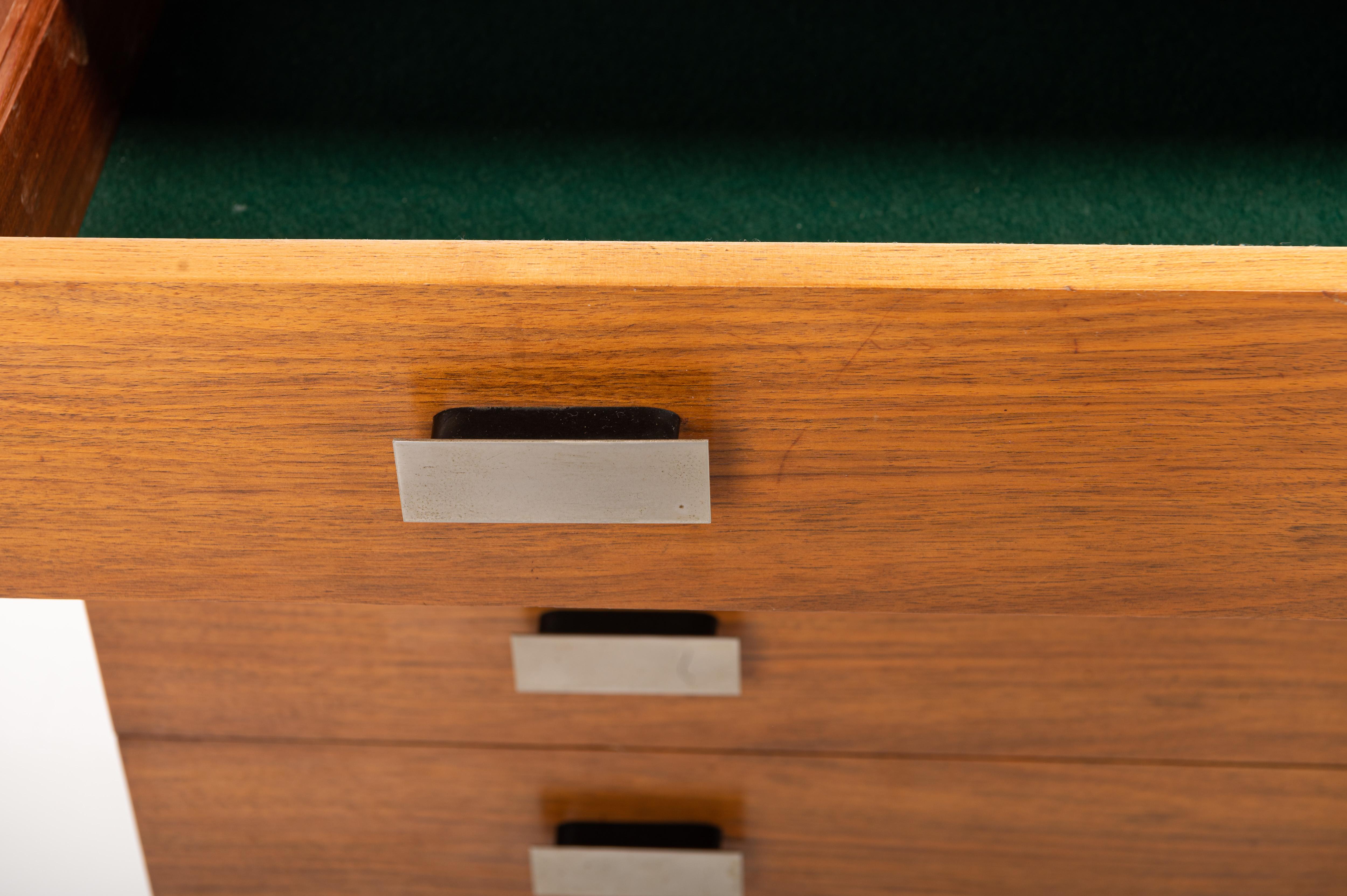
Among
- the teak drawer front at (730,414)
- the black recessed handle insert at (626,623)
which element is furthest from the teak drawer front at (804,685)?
the teak drawer front at (730,414)

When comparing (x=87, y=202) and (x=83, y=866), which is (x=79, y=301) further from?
(x=83, y=866)

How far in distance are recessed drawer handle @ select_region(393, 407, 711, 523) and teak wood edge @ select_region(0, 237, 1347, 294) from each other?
5 centimetres

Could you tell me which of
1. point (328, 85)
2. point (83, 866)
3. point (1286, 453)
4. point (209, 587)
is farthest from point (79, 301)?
point (83, 866)

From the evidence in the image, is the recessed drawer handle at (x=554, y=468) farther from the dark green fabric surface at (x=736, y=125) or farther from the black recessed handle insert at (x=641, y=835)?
the black recessed handle insert at (x=641, y=835)

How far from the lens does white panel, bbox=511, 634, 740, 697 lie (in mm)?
505

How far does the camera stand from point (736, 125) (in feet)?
1.66

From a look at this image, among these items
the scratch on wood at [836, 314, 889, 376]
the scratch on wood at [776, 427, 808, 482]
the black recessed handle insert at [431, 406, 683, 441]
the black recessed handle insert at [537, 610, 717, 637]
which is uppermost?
the scratch on wood at [836, 314, 889, 376]

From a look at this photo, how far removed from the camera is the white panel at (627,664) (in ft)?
1.66

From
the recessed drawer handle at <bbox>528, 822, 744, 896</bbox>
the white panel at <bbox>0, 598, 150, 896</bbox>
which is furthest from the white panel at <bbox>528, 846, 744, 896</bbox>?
the white panel at <bbox>0, 598, 150, 896</bbox>

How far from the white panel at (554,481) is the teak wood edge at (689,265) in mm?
53

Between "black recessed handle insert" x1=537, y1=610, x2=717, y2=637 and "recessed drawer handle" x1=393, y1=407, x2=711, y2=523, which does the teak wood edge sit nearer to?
"recessed drawer handle" x1=393, y1=407, x2=711, y2=523

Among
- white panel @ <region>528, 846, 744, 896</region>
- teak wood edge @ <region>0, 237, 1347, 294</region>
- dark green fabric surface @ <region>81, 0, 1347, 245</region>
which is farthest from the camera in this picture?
white panel @ <region>528, 846, 744, 896</region>

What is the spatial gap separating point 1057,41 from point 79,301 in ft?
1.45

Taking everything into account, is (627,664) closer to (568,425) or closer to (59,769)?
(568,425)
